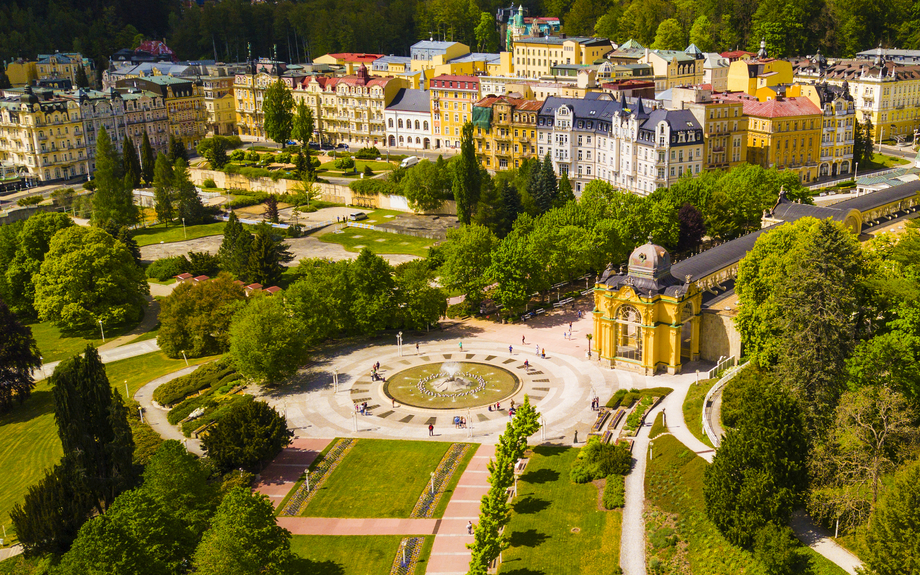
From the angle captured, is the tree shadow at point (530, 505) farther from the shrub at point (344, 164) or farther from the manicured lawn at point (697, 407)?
the shrub at point (344, 164)

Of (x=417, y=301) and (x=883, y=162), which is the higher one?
(x=883, y=162)

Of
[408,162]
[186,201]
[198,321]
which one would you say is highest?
[408,162]

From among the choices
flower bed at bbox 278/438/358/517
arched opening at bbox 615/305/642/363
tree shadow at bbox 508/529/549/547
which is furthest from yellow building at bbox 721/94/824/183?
tree shadow at bbox 508/529/549/547

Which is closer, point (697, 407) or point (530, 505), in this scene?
point (530, 505)

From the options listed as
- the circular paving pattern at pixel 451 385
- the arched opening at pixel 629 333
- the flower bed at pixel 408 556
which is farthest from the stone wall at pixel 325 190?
the flower bed at pixel 408 556

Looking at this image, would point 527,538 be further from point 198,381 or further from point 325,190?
point 325,190

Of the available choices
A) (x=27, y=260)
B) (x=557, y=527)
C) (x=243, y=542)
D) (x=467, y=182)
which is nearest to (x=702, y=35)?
(x=467, y=182)

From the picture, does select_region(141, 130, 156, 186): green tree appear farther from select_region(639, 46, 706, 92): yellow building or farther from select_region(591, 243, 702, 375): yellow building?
select_region(591, 243, 702, 375): yellow building

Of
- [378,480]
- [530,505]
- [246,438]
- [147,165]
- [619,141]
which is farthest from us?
[147,165]
